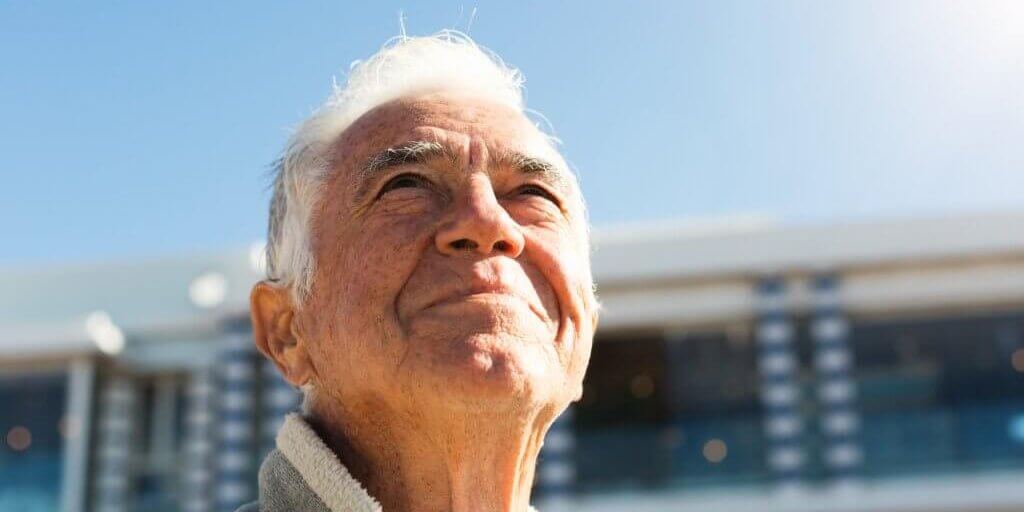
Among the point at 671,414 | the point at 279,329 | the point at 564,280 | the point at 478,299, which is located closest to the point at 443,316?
the point at 478,299

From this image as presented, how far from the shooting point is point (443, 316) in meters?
1.08

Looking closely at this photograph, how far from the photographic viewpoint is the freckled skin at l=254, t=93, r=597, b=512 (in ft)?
3.54

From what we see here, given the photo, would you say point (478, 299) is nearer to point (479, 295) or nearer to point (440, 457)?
point (479, 295)

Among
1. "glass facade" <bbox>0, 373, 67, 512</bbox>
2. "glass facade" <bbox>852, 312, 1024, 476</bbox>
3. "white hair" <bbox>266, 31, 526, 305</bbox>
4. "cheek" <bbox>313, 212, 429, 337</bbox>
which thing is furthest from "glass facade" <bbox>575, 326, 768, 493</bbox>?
"cheek" <bbox>313, 212, 429, 337</bbox>

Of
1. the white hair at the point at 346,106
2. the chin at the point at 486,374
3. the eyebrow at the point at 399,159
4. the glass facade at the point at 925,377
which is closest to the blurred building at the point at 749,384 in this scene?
the glass facade at the point at 925,377

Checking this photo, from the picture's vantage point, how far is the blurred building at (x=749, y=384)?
1039cm

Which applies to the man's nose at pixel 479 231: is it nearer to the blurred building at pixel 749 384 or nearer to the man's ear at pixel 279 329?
the man's ear at pixel 279 329

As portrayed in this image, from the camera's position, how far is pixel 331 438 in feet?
3.94

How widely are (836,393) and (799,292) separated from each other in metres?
0.89

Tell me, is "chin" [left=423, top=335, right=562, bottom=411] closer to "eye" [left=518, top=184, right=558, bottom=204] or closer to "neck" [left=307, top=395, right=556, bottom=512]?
"neck" [left=307, top=395, right=556, bottom=512]

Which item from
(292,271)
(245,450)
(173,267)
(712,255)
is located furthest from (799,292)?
(292,271)

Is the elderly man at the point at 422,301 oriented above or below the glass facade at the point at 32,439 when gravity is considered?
below

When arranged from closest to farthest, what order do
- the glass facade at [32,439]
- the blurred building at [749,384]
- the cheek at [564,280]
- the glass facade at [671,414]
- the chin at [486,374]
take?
1. the chin at [486,374]
2. the cheek at [564,280]
3. the blurred building at [749,384]
4. the glass facade at [671,414]
5. the glass facade at [32,439]

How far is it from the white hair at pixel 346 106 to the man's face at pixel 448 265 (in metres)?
0.03
